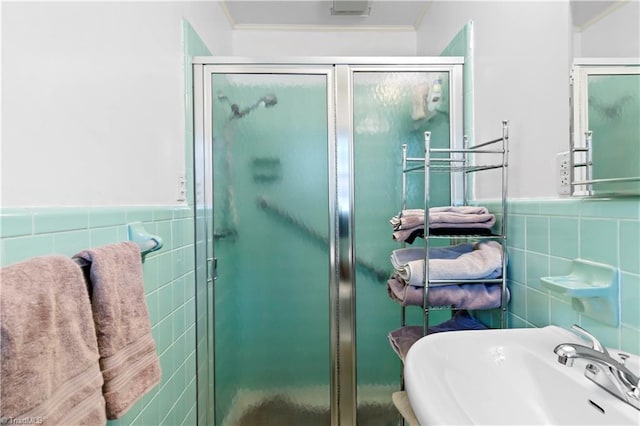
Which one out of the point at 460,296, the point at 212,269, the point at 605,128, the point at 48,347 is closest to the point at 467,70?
the point at 605,128

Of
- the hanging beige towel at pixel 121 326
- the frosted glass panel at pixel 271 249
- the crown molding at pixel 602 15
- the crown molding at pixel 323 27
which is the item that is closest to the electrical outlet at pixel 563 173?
the crown molding at pixel 602 15

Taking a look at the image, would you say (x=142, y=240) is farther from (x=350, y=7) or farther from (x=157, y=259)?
(x=350, y=7)

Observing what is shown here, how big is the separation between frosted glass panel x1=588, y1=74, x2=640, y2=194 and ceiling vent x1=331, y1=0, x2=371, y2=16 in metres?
1.42

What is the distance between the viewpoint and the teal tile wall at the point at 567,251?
732 mm

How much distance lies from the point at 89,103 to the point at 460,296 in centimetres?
119

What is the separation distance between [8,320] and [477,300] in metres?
1.18

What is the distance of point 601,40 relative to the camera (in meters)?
0.83

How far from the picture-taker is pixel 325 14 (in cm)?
210

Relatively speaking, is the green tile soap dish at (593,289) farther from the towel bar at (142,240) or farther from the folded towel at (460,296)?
the towel bar at (142,240)

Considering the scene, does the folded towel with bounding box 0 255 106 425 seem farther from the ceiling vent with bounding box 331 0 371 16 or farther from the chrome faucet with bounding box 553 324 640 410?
the ceiling vent with bounding box 331 0 371 16

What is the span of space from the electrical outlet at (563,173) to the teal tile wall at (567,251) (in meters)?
0.03

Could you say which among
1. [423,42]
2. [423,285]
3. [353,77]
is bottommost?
[423,285]

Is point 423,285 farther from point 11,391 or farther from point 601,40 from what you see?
point 11,391

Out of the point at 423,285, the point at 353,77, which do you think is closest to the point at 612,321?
the point at 423,285
